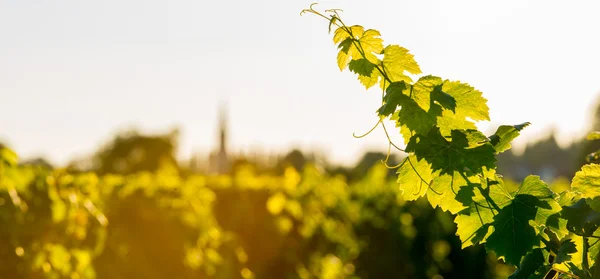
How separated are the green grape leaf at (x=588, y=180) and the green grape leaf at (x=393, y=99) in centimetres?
46

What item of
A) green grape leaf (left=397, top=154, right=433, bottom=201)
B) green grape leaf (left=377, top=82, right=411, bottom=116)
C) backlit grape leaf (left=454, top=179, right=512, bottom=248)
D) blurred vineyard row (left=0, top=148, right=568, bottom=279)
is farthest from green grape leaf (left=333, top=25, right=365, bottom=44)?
blurred vineyard row (left=0, top=148, right=568, bottom=279)

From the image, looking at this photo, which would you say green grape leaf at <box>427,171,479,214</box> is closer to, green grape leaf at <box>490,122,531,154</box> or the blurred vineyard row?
green grape leaf at <box>490,122,531,154</box>

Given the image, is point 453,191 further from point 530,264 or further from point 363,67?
point 363,67

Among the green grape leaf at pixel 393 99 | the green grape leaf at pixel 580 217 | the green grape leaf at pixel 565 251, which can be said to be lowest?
the green grape leaf at pixel 565 251

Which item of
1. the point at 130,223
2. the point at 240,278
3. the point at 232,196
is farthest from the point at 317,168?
the point at 130,223

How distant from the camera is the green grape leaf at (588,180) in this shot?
6.23 feet

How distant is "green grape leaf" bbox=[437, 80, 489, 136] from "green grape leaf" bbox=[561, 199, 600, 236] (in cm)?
32

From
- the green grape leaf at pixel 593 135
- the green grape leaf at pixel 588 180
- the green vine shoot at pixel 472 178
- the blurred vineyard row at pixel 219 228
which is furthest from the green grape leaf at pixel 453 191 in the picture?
the blurred vineyard row at pixel 219 228

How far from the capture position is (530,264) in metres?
1.94

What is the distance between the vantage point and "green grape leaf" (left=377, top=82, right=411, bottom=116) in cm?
195

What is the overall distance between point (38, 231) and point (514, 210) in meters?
4.23

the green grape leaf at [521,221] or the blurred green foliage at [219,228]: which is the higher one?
the green grape leaf at [521,221]

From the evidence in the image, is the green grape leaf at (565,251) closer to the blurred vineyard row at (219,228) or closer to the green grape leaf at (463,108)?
the green grape leaf at (463,108)

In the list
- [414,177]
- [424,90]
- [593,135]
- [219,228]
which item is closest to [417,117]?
[424,90]
